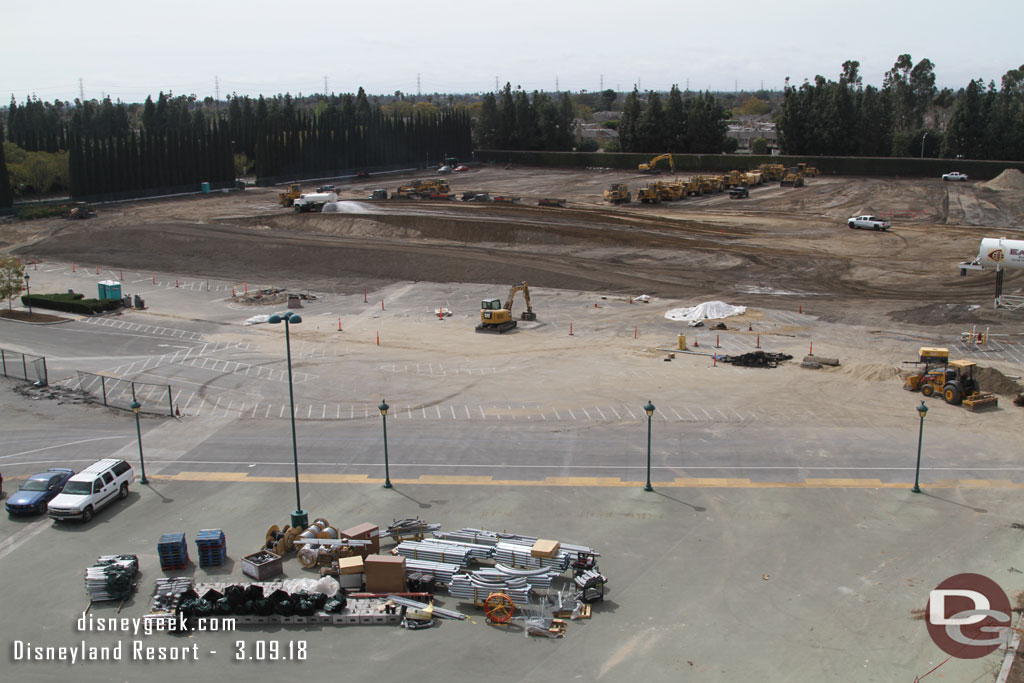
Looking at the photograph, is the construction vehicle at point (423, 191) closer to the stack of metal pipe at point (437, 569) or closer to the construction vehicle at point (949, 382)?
the construction vehicle at point (949, 382)

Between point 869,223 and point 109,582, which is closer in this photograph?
point 109,582

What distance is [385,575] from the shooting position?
70.2 ft

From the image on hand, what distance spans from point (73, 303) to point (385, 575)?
143 feet

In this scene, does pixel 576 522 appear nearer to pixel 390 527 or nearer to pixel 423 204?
pixel 390 527

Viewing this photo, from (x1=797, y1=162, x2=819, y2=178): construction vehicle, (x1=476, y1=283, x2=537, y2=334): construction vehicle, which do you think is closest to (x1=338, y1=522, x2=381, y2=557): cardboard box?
(x1=476, y1=283, x2=537, y2=334): construction vehicle

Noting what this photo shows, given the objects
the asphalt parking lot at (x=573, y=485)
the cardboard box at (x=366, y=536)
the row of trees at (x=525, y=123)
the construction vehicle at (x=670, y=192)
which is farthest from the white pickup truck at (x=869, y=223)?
the row of trees at (x=525, y=123)

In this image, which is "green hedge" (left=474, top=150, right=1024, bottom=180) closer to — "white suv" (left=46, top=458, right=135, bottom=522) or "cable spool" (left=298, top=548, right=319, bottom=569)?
"cable spool" (left=298, top=548, right=319, bottom=569)

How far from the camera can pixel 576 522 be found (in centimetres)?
2561

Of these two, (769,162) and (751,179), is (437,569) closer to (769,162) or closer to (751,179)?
(751,179)

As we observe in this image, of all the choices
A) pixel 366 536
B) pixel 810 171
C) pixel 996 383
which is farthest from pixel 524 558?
pixel 810 171

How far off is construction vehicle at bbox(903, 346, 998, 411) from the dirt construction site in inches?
28.7

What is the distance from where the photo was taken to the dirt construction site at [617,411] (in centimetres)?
2134

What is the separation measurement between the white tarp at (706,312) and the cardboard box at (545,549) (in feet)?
101

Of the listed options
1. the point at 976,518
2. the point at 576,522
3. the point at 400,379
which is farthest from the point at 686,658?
the point at 400,379
